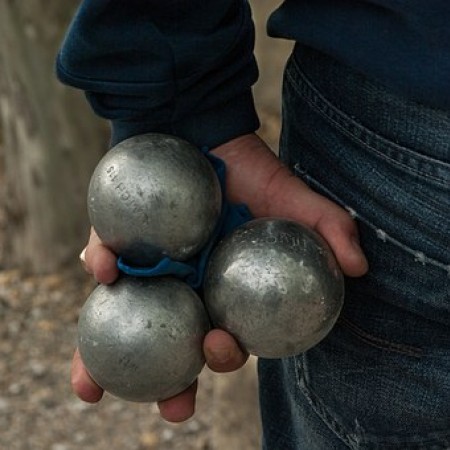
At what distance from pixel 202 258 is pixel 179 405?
165 mm

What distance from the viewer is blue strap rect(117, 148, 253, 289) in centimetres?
116

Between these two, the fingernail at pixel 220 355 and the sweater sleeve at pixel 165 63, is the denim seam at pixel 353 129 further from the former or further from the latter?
the fingernail at pixel 220 355

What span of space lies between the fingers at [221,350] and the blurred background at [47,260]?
64.2 inches

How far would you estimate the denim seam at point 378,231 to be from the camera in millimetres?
1137

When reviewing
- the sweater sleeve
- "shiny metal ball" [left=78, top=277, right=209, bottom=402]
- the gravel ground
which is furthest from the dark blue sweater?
the gravel ground

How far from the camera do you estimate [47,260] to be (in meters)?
3.64

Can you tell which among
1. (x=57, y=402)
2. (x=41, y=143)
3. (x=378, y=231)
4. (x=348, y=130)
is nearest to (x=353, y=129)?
(x=348, y=130)

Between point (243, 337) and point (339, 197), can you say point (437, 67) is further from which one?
point (243, 337)

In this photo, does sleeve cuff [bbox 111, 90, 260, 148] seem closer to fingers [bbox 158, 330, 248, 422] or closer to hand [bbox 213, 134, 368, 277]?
hand [bbox 213, 134, 368, 277]

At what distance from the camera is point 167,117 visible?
127 centimetres

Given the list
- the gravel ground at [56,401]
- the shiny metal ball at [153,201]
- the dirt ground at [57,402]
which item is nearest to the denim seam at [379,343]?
the shiny metal ball at [153,201]

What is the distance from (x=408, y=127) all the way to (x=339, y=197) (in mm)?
139

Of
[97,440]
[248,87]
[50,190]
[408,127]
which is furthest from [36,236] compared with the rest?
[408,127]

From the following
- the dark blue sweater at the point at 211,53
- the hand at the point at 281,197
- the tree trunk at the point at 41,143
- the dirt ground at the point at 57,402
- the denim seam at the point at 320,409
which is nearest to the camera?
the dark blue sweater at the point at 211,53
